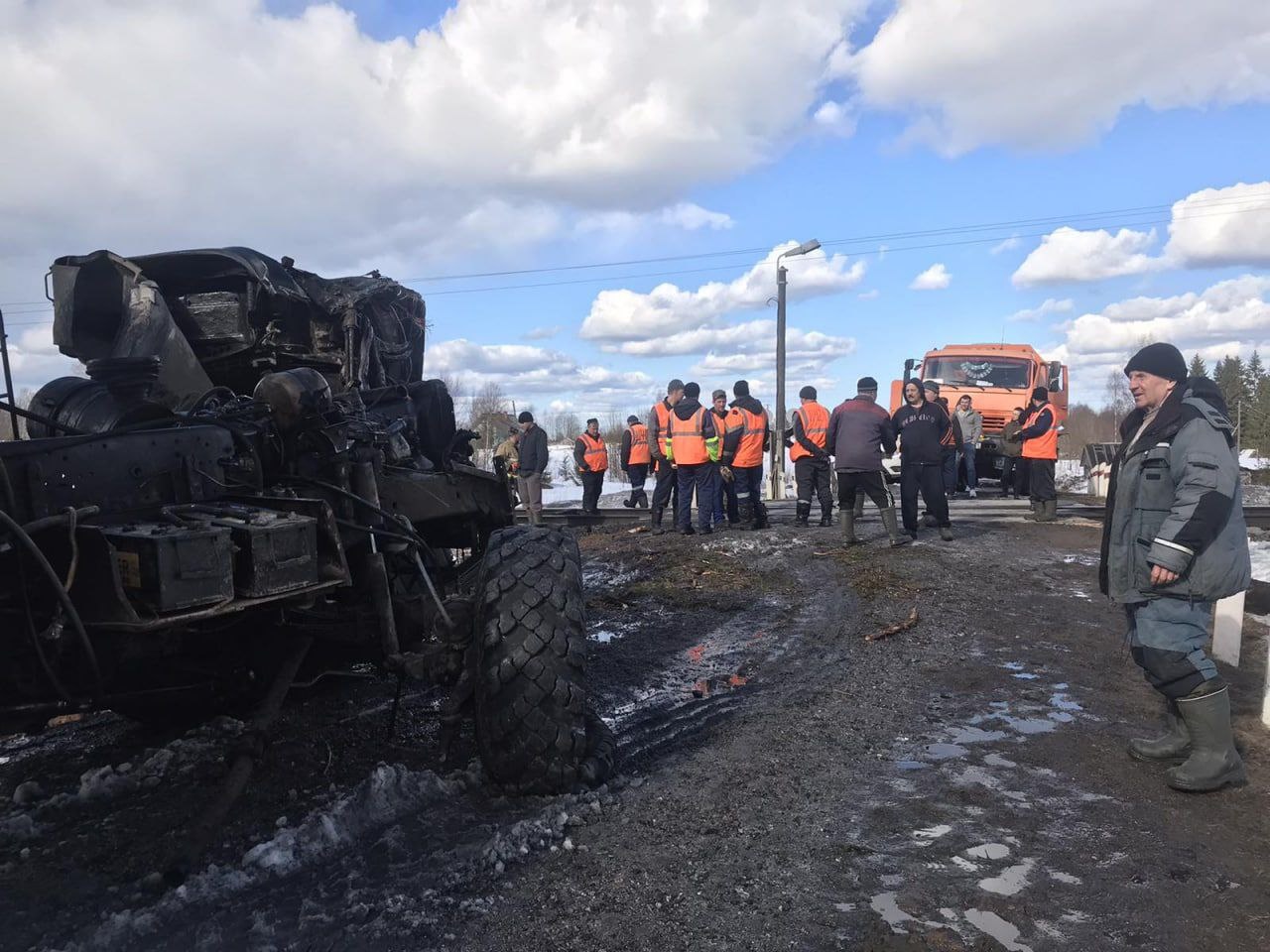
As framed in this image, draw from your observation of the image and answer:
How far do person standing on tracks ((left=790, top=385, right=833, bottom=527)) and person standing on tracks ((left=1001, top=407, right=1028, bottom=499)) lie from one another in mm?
3752

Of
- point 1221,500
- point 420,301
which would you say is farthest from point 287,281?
point 1221,500

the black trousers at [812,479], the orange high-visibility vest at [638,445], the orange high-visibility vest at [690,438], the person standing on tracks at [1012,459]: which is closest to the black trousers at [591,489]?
the orange high-visibility vest at [638,445]

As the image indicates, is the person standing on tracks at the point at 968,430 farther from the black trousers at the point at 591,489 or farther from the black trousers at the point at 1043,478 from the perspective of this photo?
the black trousers at the point at 591,489

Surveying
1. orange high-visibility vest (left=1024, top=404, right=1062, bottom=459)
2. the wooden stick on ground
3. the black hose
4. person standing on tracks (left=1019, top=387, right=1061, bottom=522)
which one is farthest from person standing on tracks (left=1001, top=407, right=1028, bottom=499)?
the black hose

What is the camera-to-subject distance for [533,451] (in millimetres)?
13836

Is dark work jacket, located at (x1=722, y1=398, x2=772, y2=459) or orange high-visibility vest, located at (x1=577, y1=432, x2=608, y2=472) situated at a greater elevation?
dark work jacket, located at (x1=722, y1=398, x2=772, y2=459)

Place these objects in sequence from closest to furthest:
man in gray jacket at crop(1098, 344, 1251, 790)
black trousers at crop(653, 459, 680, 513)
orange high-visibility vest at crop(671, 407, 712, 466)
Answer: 1. man in gray jacket at crop(1098, 344, 1251, 790)
2. orange high-visibility vest at crop(671, 407, 712, 466)
3. black trousers at crop(653, 459, 680, 513)

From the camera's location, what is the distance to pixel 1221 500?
3.55 meters

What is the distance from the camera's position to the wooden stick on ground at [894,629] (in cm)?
618

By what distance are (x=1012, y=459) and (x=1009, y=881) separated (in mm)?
14165

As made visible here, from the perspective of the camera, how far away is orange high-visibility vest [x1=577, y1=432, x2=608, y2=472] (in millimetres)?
15656

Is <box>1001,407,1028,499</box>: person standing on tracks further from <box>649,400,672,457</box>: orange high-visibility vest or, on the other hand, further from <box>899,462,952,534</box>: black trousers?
<box>649,400,672,457</box>: orange high-visibility vest

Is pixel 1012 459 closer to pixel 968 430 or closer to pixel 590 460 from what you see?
pixel 968 430

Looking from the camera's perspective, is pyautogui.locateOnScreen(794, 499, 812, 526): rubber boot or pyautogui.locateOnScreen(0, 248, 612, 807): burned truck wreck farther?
pyautogui.locateOnScreen(794, 499, 812, 526): rubber boot
